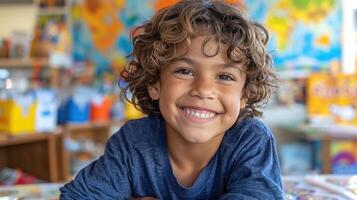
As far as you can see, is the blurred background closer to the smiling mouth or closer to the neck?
the neck

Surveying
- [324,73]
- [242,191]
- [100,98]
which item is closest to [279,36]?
[324,73]

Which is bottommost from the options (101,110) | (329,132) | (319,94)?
(329,132)

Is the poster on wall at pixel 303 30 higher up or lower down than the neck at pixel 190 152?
higher up

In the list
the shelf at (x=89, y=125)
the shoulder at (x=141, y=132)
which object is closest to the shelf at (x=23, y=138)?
the shelf at (x=89, y=125)

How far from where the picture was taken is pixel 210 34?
0.94 m

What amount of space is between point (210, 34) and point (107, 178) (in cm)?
35

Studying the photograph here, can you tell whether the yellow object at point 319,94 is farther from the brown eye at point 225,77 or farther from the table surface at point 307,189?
the brown eye at point 225,77

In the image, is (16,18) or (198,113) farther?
(16,18)

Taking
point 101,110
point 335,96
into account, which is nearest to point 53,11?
point 101,110

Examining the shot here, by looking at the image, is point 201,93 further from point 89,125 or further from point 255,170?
point 89,125

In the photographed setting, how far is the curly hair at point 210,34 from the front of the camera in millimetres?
943

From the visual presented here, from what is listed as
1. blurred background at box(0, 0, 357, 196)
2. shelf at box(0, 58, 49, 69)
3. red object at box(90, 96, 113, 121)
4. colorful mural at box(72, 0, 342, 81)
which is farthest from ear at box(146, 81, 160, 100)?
colorful mural at box(72, 0, 342, 81)

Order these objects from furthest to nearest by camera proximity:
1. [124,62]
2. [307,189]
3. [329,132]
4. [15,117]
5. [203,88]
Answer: [124,62]
[329,132]
[15,117]
[307,189]
[203,88]

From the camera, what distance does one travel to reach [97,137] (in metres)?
3.40
